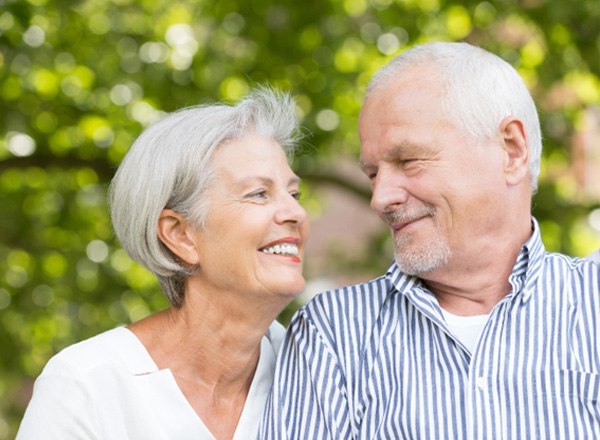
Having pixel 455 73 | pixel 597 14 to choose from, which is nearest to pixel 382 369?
pixel 455 73

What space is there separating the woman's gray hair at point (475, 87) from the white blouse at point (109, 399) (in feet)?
3.18

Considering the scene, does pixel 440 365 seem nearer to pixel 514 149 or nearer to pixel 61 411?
pixel 514 149

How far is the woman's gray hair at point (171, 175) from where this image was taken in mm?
2828

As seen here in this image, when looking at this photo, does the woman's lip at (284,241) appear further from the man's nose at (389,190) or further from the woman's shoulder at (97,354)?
the woman's shoulder at (97,354)

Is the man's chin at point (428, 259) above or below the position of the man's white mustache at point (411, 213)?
below

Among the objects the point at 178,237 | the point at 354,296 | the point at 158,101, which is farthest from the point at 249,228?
the point at 158,101

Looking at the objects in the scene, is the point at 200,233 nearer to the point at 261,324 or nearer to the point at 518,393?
the point at 261,324

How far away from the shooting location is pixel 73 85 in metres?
6.21

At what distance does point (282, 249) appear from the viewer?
2850 millimetres

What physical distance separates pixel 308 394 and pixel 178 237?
0.55 m

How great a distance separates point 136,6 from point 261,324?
148 inches

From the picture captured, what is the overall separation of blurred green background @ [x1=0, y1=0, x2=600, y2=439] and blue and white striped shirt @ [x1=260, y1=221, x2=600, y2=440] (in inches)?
105

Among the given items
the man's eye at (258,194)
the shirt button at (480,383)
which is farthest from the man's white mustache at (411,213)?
the shirt button at (480,383)

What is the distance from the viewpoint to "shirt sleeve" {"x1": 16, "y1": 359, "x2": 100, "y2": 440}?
2.66 meters
